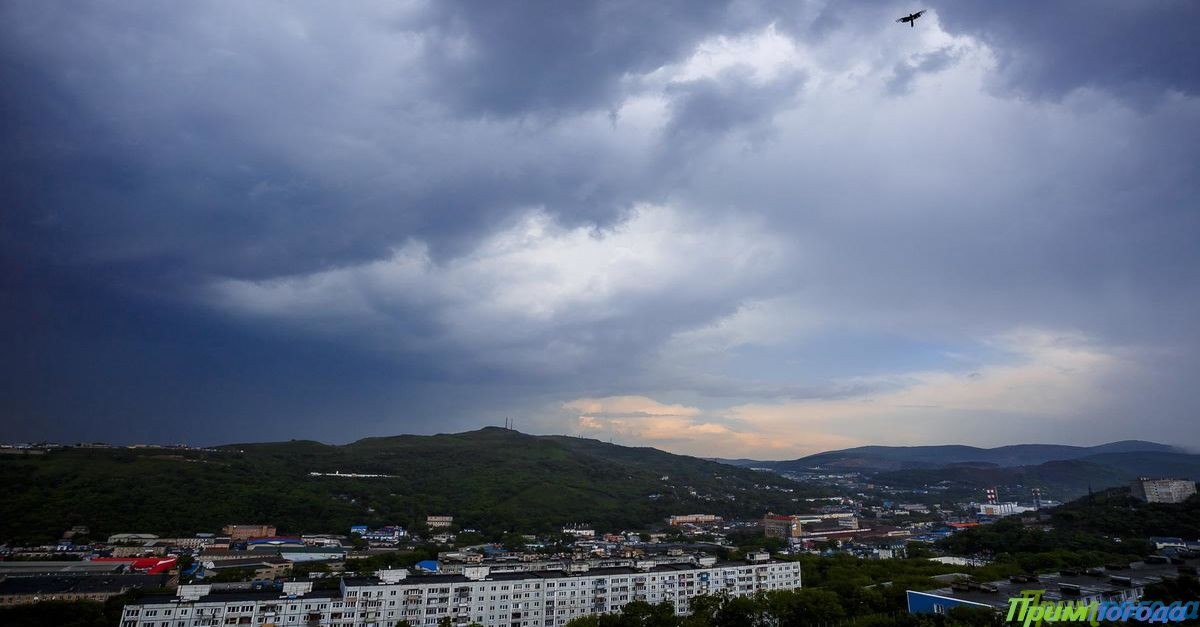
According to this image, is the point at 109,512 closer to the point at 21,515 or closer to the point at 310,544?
the point at 21,515

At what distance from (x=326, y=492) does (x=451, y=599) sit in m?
96.5

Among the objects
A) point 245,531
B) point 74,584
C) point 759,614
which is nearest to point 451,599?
point 759,614

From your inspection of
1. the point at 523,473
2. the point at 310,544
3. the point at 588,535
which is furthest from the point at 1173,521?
the point at 523,473

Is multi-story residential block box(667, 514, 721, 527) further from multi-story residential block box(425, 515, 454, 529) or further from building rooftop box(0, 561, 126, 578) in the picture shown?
building rooftop box(0, 561, 126, 578)

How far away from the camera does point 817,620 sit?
3997cm

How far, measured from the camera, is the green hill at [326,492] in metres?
95.2

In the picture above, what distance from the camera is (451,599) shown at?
44.5m

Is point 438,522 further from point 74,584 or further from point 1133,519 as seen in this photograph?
point 1133,519

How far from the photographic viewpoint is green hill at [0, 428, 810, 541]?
95.2m

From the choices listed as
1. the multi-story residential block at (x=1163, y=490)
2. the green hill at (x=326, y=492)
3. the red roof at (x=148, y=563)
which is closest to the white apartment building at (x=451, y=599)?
the red roof at (x=148, y=563)

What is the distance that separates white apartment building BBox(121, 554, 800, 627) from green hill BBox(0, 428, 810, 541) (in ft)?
213

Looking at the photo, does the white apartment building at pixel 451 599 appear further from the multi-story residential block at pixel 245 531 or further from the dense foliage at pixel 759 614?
the multi-story residential block at pixel 245 531

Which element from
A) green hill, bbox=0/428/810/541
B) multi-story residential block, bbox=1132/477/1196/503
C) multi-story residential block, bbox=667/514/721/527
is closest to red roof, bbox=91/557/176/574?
green hill, bbox=0/428/810/541

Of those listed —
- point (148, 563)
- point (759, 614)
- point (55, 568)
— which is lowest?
point (148, 563)
